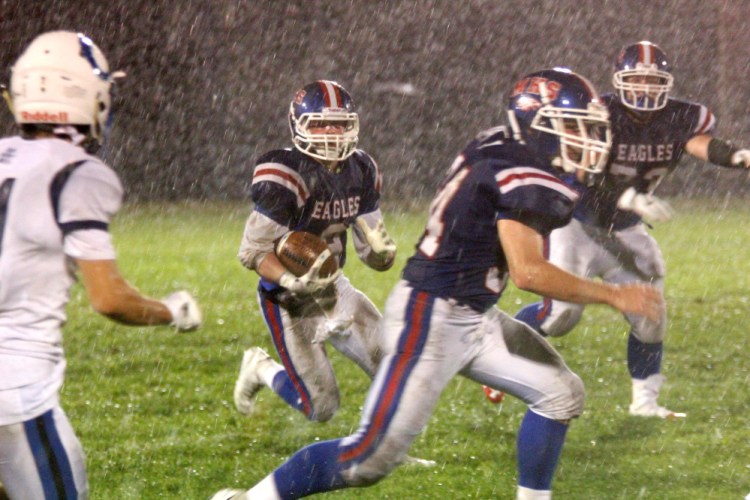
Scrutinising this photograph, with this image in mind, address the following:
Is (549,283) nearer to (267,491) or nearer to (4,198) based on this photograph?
(267,491)

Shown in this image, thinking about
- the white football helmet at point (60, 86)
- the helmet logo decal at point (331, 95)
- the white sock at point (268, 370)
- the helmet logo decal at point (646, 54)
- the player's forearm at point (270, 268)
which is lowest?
the white sock at point (268, 370)

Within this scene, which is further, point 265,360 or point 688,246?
point 688,246

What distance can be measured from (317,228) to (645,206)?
1.52 m

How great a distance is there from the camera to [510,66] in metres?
16.1

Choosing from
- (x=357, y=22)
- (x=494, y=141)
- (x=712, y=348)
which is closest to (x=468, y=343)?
(x=494, y=141)

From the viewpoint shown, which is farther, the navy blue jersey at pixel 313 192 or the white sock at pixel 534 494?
the navy blue jersey at pixel 313 192

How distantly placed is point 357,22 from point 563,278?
43.0ft

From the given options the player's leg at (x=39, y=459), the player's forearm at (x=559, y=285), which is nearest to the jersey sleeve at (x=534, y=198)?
the player's forearm at (x=559, y=285)

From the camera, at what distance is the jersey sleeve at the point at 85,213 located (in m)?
2.44

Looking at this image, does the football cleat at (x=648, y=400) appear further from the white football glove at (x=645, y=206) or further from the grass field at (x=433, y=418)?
the white football glove at (x=645, y=206)

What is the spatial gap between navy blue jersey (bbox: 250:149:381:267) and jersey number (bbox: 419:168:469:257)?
882 mm

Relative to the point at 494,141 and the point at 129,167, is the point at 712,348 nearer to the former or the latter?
the point at 494,141

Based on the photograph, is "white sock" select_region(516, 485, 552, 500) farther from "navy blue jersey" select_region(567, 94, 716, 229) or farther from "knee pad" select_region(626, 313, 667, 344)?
"navy blue jersey" select_region(567, 94, 716, 229)

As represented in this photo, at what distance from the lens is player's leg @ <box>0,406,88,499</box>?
8.27 ft
